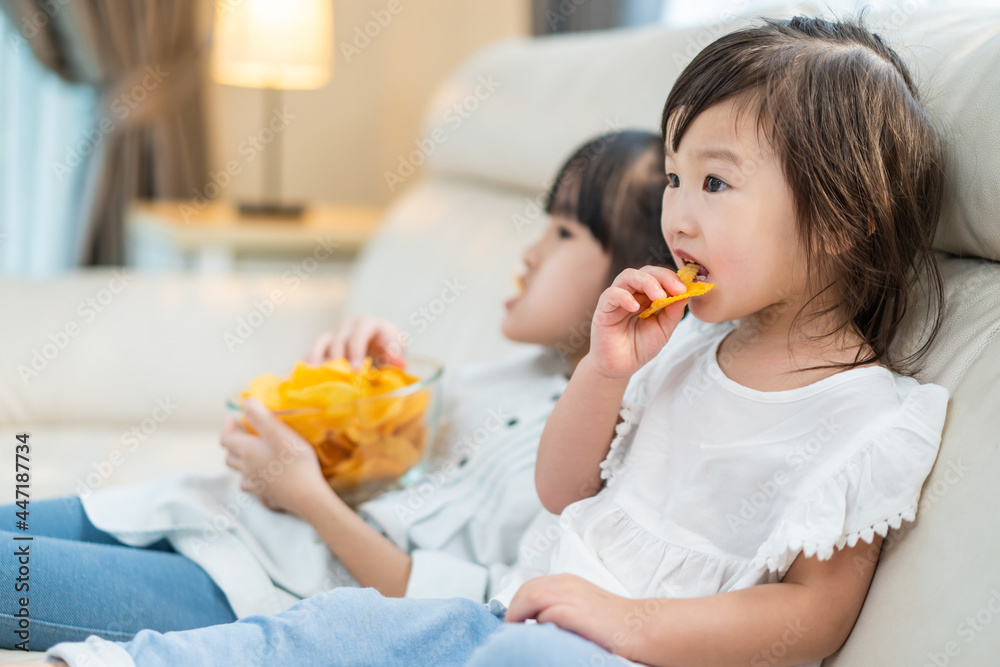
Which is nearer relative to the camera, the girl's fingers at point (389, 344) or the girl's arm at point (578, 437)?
the girl's arm at point (578, 437)

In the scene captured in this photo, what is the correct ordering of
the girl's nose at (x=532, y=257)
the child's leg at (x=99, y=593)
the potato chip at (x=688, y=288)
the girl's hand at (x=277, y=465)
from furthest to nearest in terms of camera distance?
the girl's nose at (x=532, y=257), the girl's hand at (x=277, y=465), the child's leg at (x=99, y=593), the potato chip at (x=688, y=288)

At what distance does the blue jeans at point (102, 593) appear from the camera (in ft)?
2.56

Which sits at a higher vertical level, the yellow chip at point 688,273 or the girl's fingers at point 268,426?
the yellow chip at point 688,273

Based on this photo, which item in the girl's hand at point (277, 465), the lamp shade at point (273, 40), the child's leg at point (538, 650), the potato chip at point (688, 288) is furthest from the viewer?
the lamp shade at point (273, 40)

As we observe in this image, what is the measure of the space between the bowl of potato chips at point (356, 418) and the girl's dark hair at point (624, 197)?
264 millimetres

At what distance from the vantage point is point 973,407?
655mm

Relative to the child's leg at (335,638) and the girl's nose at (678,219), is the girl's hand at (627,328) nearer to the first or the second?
the girl's nose at (678,219)

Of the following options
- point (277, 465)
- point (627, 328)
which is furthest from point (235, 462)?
point (627, 328)

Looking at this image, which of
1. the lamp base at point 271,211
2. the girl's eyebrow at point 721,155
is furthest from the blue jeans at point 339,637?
the lamp base at point 271,211

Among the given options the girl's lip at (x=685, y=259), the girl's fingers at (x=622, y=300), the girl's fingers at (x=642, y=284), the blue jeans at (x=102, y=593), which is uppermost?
the girl's lip at (x=685, y=259)

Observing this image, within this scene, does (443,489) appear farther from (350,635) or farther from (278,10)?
(278,10)

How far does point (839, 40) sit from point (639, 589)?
47cm

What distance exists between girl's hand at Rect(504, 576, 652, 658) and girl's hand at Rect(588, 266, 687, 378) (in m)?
0.18

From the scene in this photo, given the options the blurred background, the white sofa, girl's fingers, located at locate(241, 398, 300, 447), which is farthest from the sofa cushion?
girl's fingers, located at locate(241, 398, 300, 447)
